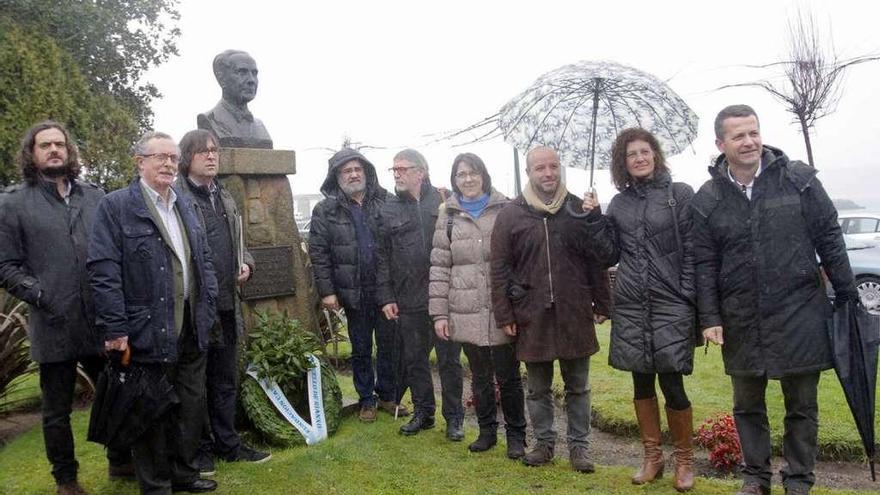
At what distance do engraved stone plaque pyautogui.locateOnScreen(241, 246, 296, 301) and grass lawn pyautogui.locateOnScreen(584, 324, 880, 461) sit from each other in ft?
8.83

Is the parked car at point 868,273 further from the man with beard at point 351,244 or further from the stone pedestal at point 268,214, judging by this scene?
the stone pedestal at point 268,214

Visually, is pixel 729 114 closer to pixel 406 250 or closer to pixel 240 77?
pixel 406 250

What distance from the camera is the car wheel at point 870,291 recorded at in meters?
10.9

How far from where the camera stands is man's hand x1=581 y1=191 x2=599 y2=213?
3.71m

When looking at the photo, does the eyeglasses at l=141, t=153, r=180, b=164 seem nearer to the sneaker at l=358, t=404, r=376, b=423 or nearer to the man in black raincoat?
the sneaker at l=358, t=404, r=376, b=423

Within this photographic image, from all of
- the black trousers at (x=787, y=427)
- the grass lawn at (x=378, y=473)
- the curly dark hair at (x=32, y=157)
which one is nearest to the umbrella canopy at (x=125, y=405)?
the grass lawn at (x=378, y=473)

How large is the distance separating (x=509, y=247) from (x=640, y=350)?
96 centimetres

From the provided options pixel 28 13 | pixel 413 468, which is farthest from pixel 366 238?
pixel 28 13

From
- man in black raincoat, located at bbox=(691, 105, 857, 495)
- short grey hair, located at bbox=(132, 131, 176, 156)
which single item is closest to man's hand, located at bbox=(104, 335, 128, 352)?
short grey hair, located at bbox=(132, 131, 176, 156)

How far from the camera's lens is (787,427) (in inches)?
138

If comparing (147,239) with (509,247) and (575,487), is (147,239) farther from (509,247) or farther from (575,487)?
(575,487)

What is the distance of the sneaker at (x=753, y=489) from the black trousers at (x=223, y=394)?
297 centimetres

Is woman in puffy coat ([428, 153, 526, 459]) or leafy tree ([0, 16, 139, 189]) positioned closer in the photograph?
woman in puffy coat ([428, 153, 526, 459])

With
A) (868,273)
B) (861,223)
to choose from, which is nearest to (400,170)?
(868,273)
